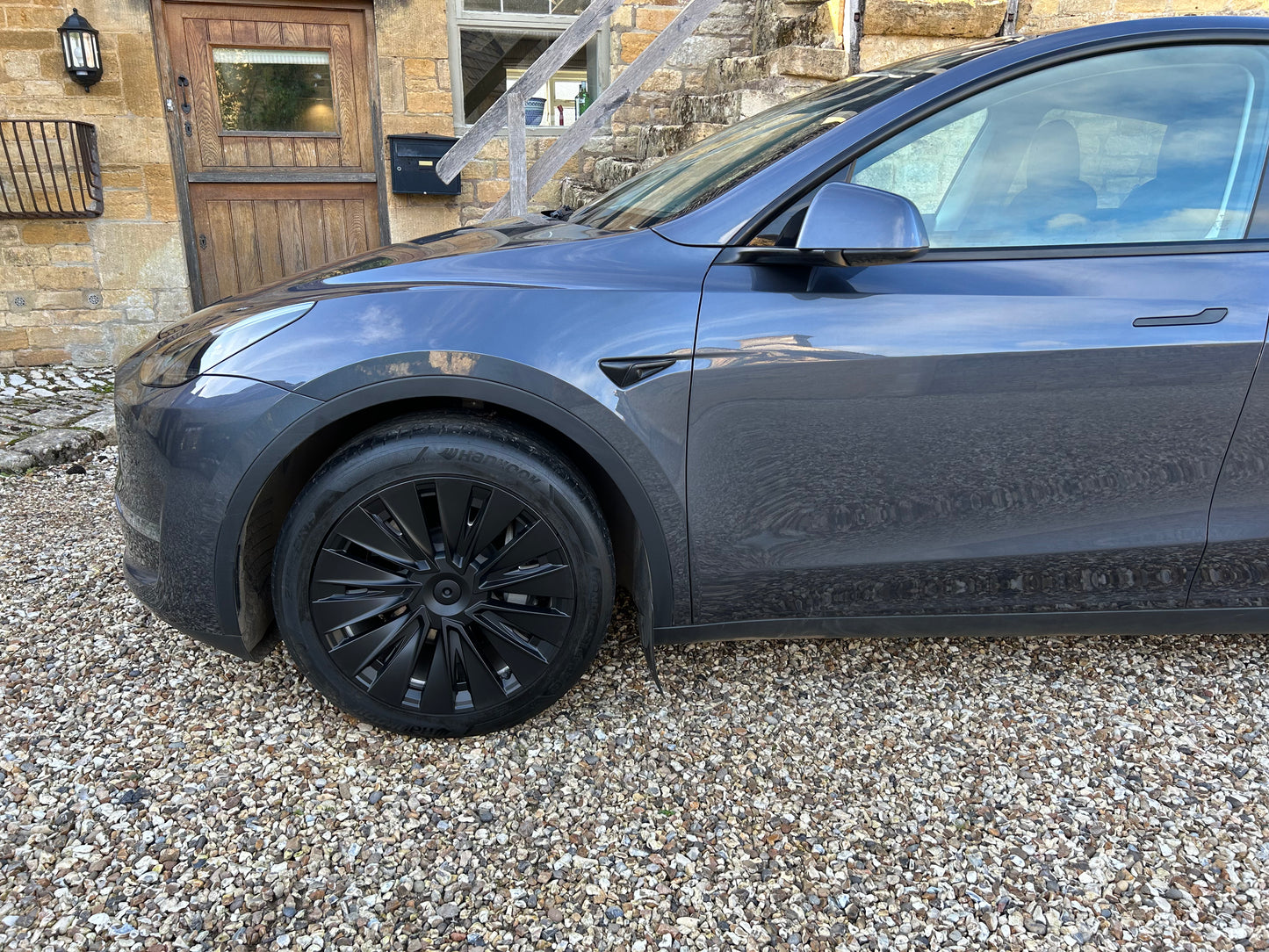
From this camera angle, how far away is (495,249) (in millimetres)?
2100

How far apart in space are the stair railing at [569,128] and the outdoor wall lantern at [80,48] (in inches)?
122

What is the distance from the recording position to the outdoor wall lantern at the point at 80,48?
5.80 meters

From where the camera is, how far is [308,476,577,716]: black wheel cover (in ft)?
6.39

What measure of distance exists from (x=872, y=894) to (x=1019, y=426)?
1.03 m

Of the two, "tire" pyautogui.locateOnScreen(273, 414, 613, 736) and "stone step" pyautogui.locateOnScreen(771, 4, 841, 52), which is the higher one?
"stone step" pyautogui.locateOnScreen(771, 4, 841, 52)

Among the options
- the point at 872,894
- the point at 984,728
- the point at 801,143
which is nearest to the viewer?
the point at 872,894

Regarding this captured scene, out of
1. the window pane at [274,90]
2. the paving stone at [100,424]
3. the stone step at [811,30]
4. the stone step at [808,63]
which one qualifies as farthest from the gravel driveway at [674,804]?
the window pane at [274,90]

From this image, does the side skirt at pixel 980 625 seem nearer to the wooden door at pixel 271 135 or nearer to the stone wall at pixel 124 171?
the wooden door at pixel 271 135

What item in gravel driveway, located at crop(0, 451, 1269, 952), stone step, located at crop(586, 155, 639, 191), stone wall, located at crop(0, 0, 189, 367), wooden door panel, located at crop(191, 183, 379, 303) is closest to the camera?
gravel driveway, located at crop(0, 451, 1269, 952)

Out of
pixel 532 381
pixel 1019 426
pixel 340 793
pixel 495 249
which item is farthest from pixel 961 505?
pixel 340 793

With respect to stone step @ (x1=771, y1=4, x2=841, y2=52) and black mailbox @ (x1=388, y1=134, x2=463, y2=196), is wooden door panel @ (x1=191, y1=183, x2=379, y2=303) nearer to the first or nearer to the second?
black mailbox @ (x1=388, y1=134, x2=463, y2=196)

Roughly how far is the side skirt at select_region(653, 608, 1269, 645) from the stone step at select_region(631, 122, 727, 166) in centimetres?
382

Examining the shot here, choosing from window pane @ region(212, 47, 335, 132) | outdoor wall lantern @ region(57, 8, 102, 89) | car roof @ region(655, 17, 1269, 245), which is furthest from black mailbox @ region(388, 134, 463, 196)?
car roof @ region(655, 17, 1269, 245)

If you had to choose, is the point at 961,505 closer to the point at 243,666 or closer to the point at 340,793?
the point at 340,793
